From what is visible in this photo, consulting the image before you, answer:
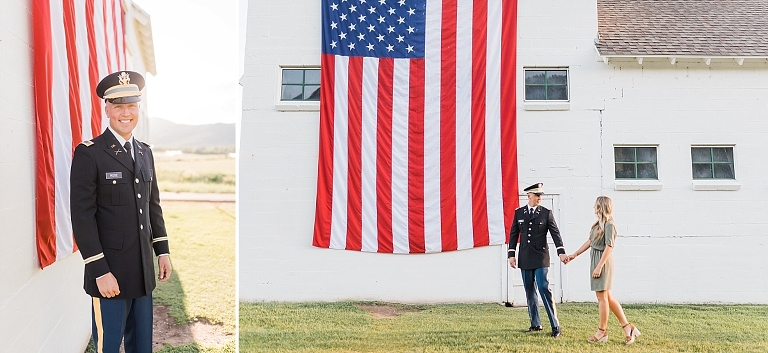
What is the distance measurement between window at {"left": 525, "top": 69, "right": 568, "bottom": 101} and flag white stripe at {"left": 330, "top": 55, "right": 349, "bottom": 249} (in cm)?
148

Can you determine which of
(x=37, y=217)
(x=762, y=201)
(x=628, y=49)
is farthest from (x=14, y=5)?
(x=762, y=201)

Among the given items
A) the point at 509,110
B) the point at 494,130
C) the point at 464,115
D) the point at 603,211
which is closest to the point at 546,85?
the point at 509,110

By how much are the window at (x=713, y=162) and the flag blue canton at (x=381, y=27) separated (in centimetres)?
229

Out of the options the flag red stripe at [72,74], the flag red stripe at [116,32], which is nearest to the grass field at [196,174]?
the flag red stripe at [116,32]

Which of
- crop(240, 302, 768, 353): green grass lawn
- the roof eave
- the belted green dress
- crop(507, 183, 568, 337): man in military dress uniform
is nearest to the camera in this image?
the belted green dress

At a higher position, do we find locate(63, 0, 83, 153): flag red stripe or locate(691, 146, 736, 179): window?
locate(63, 0, 83, 153): flag red stripe

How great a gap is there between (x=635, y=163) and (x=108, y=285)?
3688 millimetres

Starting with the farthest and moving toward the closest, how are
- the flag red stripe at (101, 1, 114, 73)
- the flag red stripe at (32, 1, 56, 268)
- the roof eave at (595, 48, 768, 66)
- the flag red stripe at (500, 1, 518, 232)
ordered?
the flag red stripe at (500, 1, 518, 232), the roof eave at (595, 48, 768, 66), the flag red stripe at (101, 1, 114, 73), the flag red stripe at (32, 1, 56, 268)

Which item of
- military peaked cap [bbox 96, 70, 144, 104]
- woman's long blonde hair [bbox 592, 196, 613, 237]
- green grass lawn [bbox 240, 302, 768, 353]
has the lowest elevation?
green grass lawn [bbox 240, 302, 768, 353]

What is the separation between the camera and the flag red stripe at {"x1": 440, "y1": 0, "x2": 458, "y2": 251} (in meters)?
4.34

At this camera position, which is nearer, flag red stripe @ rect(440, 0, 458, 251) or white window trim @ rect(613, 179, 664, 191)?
white window trim @ rect(613, 179, 664, 191)

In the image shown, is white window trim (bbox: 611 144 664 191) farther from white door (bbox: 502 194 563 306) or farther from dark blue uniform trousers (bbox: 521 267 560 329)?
dark blue uniform trousers (bbox: 521 267 560 329)

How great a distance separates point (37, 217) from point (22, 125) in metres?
0.40

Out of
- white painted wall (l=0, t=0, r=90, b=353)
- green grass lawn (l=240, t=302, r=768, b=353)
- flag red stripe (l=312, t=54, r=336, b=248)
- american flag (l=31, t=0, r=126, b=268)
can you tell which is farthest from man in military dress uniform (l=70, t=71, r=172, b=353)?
flag red stripe (l=312, t=54, r=336, b=248)
